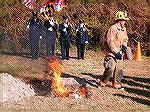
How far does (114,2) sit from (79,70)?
2761 mm

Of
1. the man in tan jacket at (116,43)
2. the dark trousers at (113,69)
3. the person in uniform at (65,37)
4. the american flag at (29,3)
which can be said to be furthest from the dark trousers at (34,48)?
the man in tan jacket at (116,43)

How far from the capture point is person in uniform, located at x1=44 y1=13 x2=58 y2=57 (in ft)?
52.9

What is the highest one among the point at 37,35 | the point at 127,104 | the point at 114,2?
the point at 114,2

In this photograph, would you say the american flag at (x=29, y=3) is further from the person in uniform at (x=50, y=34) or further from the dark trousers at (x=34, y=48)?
the dark trousers at (x=34, y=48)

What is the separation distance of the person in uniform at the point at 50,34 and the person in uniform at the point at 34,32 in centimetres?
25

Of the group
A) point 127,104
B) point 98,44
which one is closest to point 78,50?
point 98,44

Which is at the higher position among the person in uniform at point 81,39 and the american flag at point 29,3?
the american flag at point 29,3

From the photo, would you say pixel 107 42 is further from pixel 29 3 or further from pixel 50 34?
pixel 50 34

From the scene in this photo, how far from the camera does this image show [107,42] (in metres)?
11.6

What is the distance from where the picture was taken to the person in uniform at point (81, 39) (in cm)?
1700

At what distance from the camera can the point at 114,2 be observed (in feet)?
54.7

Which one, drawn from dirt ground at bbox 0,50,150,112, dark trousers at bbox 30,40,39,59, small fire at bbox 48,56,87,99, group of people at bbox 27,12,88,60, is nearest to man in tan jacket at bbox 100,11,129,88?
Answer: dirt ground at bbox 0,50,150,112

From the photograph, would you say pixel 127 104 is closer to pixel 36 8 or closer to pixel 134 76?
pixel 134 76

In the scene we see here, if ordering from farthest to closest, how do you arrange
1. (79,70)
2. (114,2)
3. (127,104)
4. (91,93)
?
(114,2)
(79,70)
(91,93)
(127,104)
